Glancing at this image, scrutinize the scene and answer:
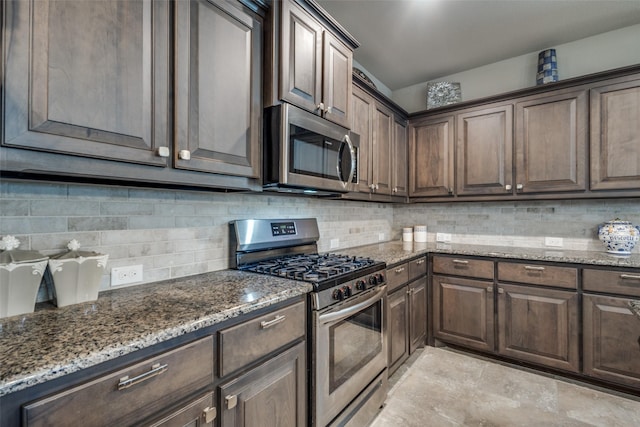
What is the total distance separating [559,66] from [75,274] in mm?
3894

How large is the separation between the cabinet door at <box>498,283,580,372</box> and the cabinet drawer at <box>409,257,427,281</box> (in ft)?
2.03

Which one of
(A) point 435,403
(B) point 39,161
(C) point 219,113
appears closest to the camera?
(B) point 39,161

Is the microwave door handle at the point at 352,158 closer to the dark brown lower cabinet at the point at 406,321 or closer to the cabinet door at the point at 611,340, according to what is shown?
the dark brown lower cabinet at the point at 406,321

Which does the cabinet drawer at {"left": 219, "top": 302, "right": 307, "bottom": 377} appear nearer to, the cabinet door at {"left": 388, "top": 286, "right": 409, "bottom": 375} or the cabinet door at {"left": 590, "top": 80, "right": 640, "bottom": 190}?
the cabinet door at {"left": 388, "top": 286, "right": 409, "bottom": 375}

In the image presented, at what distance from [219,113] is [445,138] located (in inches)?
96.8

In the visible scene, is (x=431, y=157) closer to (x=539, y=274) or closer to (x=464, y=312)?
(x=539, y=274)

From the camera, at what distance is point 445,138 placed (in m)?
3.08

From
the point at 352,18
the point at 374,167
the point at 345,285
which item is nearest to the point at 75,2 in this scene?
the point at 345,285

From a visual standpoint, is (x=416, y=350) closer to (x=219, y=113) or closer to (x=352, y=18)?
(x=219, y=113)

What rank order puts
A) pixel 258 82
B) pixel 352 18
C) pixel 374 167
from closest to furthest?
pixel 258 82 → pixel 352 18 → pixel 374 167

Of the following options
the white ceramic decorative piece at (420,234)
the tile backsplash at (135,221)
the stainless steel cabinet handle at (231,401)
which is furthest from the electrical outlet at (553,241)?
the stainless steel cabinet handle at (231,401)

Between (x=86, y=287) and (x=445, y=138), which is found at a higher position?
(x=445, y=138)

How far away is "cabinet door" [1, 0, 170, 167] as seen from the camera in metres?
0.85

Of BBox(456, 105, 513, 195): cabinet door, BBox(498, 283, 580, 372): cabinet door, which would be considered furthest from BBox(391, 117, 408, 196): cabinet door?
BBox(498, 283, 580, 372): cabinet door
